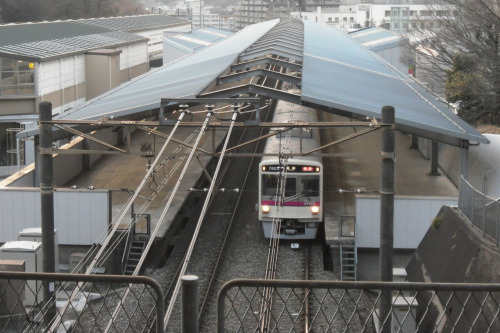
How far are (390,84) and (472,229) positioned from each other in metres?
8.29

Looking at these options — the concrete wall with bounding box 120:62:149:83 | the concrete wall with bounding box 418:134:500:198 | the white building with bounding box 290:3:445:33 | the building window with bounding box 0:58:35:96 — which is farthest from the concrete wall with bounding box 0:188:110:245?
the white building with bounding box 290:3:445:33

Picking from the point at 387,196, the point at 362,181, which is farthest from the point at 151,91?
the point at 387,196

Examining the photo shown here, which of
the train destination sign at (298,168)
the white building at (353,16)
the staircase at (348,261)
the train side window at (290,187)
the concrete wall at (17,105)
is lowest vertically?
the staircase at (348,261)

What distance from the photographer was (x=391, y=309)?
2898mm

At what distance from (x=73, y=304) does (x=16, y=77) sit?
1246 centimetres

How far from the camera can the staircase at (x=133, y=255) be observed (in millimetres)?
11102

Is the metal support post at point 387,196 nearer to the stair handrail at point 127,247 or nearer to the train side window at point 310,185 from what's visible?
the stair handrail at point 127,247

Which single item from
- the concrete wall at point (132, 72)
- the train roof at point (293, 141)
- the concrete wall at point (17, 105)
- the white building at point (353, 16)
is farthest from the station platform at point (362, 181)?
the white building at point (353, 16)

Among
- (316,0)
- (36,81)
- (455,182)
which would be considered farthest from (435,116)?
A: (316,0)

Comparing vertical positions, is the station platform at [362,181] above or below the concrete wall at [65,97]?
below

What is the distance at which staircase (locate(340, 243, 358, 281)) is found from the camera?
11.0 m

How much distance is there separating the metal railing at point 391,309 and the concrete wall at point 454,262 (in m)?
0.02

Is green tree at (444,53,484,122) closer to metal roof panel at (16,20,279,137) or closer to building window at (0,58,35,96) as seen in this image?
metal roof panel at (16,20,279,137)

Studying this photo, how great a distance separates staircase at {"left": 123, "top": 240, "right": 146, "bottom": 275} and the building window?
9.17m
